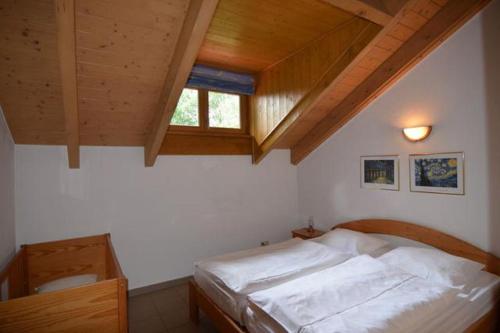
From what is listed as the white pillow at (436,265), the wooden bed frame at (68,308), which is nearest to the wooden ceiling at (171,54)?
the wooden bed frame at (68,308)

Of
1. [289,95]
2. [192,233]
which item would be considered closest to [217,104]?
[289,95]

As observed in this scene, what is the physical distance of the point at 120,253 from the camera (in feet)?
10.5

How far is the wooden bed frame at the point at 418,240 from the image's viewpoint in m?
2.05

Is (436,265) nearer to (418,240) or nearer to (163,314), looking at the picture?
(418,240)

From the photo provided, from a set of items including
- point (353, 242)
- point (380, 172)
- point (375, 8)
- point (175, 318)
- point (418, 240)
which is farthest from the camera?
point (380, 172)

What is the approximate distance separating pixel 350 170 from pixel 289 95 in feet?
4.11

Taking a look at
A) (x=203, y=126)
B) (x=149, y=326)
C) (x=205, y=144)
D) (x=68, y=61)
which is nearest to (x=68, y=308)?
(x=149, y=326)

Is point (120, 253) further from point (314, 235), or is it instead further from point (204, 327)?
point (314, 235)

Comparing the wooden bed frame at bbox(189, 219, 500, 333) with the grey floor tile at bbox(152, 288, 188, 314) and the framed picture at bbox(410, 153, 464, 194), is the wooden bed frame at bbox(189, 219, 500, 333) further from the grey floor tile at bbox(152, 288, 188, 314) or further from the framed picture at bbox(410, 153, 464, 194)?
the framed picture at bbox(410, 153, 464, 194)

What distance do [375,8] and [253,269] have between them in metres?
2.25

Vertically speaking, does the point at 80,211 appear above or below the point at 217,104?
below

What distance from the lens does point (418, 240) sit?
290cm

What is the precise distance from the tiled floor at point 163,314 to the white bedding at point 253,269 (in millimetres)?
399

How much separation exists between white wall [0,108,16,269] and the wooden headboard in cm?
353
